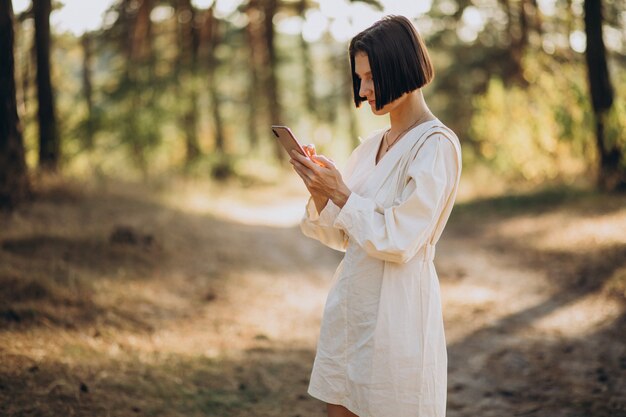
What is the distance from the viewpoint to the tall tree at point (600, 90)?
36.7 feet

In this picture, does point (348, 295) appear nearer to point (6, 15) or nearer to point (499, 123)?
point (6, 15)

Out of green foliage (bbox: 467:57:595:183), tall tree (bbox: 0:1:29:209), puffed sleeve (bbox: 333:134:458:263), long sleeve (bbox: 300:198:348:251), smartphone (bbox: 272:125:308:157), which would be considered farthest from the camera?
green foliage (bbox: 467:57:595:183)

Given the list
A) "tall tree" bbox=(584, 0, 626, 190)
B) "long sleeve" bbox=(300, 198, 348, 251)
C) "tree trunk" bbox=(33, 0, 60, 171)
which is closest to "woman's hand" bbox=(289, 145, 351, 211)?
"long sleeve" bbox=(300, 198, 348, 251)

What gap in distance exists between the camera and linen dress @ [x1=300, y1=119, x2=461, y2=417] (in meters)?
2.25

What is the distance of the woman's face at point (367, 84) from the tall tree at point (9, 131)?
639 cm

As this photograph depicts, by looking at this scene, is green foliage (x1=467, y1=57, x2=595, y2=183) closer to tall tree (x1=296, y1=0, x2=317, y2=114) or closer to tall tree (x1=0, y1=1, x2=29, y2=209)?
tall tree (x1=0, y1=1, x2=29, y2=209)

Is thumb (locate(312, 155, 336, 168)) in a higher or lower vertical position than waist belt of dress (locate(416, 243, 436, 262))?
higher

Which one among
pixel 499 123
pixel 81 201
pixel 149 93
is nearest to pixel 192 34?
pixel 149 93

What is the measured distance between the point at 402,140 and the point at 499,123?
13.6m

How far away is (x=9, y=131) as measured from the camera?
7914 mm

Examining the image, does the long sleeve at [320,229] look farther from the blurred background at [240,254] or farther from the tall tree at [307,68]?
the tall tree at [307,68]

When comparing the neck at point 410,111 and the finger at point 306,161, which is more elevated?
the neck at point 410,111

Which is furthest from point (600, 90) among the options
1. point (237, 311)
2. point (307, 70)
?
point (307, 70)

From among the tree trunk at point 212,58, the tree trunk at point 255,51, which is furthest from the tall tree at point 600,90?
the tree trunk at point 255,51
